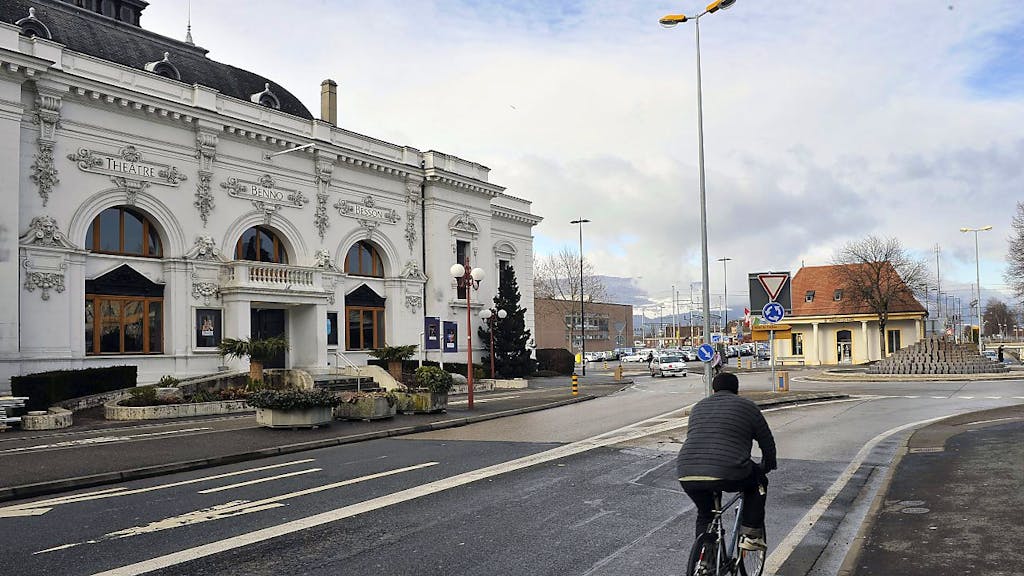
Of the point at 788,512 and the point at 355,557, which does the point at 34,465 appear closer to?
the point at 355,557

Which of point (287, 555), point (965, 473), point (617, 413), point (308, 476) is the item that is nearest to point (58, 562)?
point (287, 555)

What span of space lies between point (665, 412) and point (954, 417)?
7.30 meters

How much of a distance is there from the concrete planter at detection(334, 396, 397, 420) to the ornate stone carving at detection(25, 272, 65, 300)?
43.6 ft

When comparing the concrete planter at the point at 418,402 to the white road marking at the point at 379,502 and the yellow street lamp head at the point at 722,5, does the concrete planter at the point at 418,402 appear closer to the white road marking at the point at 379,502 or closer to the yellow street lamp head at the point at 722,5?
the white road marking at the point at 379,502

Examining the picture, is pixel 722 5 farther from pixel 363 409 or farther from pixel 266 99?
pixel 266 99

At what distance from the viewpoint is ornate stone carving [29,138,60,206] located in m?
27.0

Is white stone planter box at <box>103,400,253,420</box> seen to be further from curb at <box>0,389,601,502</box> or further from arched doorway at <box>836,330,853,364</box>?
arched doorway at <box>836,330,853,364</box>

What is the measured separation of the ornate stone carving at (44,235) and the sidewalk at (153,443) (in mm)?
6930

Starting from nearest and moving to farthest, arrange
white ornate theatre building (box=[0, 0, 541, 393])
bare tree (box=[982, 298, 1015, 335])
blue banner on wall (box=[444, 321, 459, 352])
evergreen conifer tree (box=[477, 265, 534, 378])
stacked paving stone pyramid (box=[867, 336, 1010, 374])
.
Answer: white ornate theatre building (box=[0, 0, 541, 393]), blue banner on wall (box=[444, 321, 459, 352]), stacked paving stone pyramid (box=[867, 336, 1010, 374]), evergreen conifer tree (box=[477, 265, 534, 378]), bare tree (box=[982, 298, 1015, 335])

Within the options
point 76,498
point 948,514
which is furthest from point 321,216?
point 948,514

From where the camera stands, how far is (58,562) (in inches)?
289

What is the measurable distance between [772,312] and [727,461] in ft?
50.0

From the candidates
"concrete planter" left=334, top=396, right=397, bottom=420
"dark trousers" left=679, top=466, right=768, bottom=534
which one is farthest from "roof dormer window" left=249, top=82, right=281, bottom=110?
"dark trousers" left=679, top=466, right=768, bottom=534

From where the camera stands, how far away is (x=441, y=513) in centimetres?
930
